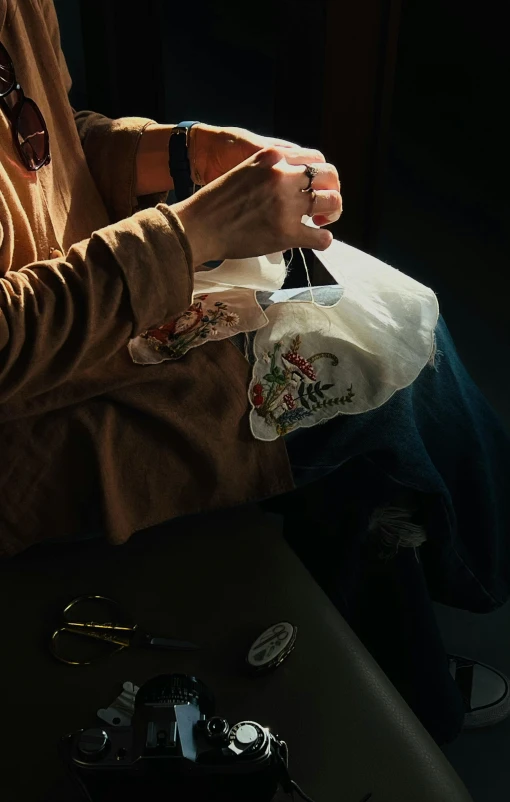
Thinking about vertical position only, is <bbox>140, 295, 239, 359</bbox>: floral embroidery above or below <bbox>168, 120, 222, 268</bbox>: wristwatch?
below

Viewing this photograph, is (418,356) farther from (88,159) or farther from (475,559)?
(88,159)

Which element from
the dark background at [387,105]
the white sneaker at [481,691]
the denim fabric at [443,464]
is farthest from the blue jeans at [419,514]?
the dark background at [387,105]

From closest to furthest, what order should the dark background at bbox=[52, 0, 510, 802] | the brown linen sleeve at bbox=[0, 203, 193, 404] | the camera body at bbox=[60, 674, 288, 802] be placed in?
the camera body at bbox=[60, 674, 288, 802]
the brown linen sleeve at bbox=[0, 203, 193, 404]
the dark background at bbox=[52, 0, 510, 802]

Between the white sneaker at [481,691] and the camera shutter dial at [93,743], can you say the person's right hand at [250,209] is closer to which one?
the camera shutter dial at [93,743]

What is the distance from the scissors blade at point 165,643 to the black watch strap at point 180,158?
22.7 inches

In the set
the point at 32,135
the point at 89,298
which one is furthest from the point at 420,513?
the point at 32,135

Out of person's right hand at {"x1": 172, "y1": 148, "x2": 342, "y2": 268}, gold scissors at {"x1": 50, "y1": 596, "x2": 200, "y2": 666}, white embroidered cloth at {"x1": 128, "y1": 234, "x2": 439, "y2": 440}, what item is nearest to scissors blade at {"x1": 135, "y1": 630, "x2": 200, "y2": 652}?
gold scissors at {"x1": 50, "y1": 596, "x2": 200, "y2": 666}

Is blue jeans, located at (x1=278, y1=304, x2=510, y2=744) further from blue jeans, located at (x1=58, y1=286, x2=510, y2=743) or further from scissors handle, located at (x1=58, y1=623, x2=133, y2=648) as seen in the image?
scissors handle, located at (x1=58, y1=623, x2=133, y2=648)

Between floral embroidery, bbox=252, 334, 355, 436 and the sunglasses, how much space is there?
1.09 feet

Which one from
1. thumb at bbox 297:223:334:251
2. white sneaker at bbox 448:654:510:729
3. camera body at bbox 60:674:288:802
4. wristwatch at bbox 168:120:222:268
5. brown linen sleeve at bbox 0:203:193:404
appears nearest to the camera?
camera body at bbox 60:674:288:802

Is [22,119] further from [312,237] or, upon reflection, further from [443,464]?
[443,464]

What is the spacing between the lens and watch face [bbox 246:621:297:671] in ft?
2.58

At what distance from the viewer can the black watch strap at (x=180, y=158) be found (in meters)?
1.09

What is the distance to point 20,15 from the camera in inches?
37.3
